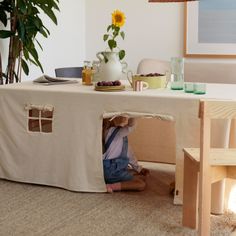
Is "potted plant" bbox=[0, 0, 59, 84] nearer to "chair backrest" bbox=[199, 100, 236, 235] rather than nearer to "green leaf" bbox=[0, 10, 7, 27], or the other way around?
"green leaf" bbox=[0, 10, 7, 27]

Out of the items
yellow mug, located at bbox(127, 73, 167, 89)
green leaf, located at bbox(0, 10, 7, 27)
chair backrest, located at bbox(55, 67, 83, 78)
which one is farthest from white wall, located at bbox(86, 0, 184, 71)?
yellow mug, located at bbox(127, 73, 167, 89)

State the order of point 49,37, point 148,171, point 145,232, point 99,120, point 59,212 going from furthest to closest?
point 49,37
point 148,171
point 99,120
point 59,212
point 145,232

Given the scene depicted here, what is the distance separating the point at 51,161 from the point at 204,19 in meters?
2.62

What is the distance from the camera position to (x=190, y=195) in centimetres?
255

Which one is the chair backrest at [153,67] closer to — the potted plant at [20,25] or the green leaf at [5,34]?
the potted plant at [20,25]

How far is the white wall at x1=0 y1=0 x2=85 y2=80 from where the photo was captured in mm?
4895

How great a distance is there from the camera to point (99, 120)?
2.99m

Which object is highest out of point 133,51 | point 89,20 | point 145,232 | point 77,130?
point 89,20

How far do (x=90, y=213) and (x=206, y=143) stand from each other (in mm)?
943

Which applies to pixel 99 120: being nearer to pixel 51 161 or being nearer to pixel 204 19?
pixel 51 161

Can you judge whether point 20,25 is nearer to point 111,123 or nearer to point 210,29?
point 111,123

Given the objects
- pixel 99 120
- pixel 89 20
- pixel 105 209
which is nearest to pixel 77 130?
pixel 99 120

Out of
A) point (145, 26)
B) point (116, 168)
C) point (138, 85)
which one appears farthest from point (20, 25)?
point (145, 26)

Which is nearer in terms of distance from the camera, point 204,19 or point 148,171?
point 148,171
